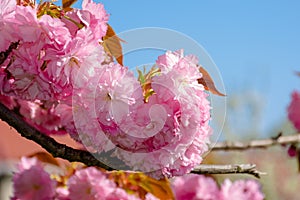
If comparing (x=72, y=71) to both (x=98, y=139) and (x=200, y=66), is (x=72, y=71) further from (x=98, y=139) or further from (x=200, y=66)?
(x=200, y=66)

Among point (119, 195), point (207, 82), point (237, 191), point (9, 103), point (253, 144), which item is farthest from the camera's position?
point (253, 144)

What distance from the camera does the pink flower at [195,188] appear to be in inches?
62.9

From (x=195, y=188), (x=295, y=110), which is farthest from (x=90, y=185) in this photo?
(x=295, y=110)

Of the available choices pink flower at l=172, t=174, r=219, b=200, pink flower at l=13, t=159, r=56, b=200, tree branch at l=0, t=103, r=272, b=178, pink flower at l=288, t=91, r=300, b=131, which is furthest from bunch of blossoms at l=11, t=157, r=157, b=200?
pink flower at l=288, t=91, r=300, b=131

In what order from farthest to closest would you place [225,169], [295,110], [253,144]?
[295,110] → [253,144] → [225,169]

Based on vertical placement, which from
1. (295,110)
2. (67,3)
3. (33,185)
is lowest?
(33,185)

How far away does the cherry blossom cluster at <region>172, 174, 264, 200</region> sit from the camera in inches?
62.9

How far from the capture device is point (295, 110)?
303 centimetres

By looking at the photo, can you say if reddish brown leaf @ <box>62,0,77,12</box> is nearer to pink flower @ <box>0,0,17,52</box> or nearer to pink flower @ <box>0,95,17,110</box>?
pink flower @ <box>0,0,17,52</box>

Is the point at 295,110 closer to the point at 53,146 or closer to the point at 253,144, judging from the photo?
the point at 253,144

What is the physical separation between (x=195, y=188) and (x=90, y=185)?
304mm

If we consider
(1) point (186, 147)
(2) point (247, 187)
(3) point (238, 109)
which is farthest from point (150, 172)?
(3) point (238, 109)

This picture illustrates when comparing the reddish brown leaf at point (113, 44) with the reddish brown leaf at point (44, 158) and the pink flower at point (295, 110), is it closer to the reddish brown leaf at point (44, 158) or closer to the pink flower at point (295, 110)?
the reddish brown leaf at point (44, 158)

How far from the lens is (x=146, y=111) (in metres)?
1.08
